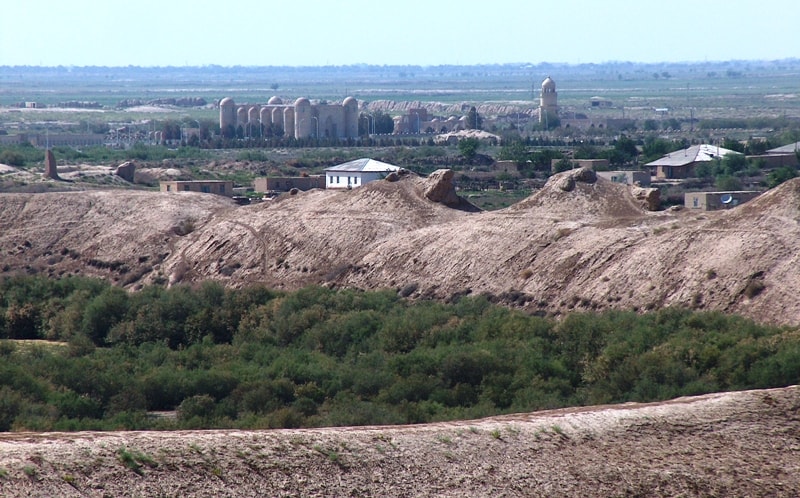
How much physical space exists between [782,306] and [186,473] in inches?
579

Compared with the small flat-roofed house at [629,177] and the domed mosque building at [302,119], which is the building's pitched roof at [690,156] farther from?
the domed mosque building at [302,119]

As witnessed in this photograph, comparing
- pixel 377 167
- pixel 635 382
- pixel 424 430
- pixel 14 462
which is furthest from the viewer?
pixel 377 167

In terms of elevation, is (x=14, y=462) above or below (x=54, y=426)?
above

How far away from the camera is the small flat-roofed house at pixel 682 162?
6344 cm

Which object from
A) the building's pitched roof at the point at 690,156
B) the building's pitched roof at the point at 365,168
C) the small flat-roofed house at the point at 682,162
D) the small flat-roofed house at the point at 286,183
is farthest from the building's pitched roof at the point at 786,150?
the small flat-roofed house at the point at 286,183

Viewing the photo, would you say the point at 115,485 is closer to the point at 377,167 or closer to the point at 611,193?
the point at 611,193

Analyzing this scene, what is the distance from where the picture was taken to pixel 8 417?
1944 centimetres

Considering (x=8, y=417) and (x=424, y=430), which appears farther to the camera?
(x=8, y=417)

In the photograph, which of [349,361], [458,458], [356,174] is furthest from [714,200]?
[458,458]

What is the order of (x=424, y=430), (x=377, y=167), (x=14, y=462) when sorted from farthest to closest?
1. (x=377, y=167)
2. (x=424, y=430)
3. (x=14, y=462)

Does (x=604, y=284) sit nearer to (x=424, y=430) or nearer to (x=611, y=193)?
(x=611, y=193)

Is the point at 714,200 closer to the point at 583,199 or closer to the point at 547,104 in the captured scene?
the point at 583,199

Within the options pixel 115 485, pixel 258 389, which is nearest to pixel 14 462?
pixel 115 485

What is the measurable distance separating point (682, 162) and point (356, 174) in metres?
19.7
